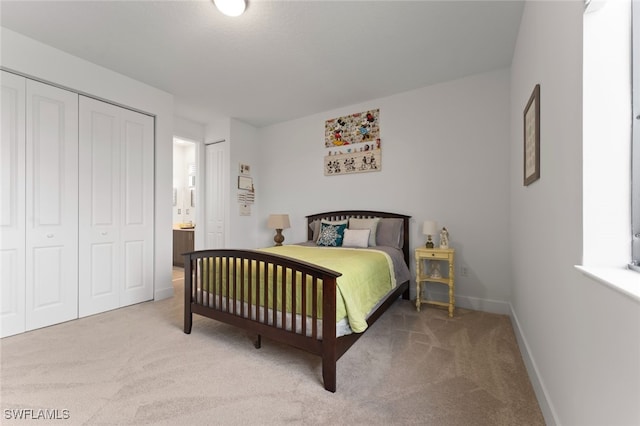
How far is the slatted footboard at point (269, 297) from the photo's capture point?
1683mm

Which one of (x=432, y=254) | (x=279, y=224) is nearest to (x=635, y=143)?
(x=432, y=254)

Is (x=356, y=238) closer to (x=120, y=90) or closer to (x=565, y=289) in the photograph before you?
(x=565, y=289)

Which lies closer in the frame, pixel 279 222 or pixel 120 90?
pixel 120 90

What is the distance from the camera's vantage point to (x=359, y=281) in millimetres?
2088

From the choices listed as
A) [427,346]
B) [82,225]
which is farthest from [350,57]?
[82,225]

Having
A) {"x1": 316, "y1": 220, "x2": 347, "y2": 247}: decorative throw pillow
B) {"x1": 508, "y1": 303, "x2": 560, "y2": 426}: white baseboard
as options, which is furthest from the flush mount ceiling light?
{"x1": 508, "y1": 303, "x2": 560, "y2": 426}: white baseboard

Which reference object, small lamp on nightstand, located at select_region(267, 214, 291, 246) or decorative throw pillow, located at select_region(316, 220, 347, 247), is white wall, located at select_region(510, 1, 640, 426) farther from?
small lamp on nightstand, located at select_region(267, 214, 291, 246)

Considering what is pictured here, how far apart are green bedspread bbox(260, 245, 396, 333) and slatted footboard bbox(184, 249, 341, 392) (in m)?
0.16

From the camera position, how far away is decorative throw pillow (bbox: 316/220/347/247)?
3443mm

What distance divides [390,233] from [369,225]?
280 millimetres

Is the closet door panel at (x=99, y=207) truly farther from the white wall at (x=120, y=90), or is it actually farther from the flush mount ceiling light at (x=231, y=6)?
the flush mount ceiling light at (x=231, y=6)

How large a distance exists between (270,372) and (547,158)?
2127mm

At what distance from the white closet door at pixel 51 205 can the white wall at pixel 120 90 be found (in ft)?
0.51

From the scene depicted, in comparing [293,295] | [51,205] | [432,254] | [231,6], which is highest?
[231,6]
